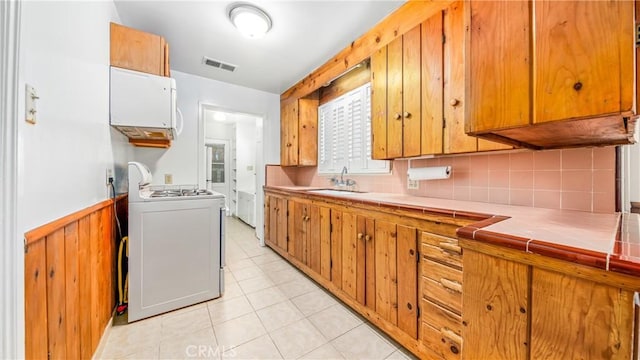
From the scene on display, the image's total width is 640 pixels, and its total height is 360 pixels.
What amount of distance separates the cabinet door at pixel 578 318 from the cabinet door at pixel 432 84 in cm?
108

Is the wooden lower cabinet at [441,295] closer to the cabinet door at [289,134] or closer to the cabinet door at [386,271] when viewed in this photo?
the cabinet door at [386,271]

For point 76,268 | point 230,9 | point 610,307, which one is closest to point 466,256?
point 610,307

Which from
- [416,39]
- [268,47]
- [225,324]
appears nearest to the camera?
[416,39]

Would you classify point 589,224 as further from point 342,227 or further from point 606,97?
point 342,227

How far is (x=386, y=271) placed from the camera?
156 centimetres

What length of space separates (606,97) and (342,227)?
1595 millimetres

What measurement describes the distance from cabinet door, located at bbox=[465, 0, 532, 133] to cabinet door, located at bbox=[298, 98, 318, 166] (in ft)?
8.16

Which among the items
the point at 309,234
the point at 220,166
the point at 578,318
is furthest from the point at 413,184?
the point at 220,166

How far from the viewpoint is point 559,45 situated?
66 cm

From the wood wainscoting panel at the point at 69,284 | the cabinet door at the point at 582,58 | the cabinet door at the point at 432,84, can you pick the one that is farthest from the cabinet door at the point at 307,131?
the cabinet door at the point at 582,58

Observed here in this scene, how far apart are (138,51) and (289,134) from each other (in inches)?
75.1

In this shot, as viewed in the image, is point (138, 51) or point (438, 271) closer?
point (438, 271)

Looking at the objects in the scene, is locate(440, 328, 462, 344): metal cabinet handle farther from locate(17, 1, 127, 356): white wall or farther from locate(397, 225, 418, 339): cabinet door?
locate(17, 1, 127, 356): white wall

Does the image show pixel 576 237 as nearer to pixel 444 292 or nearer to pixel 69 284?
pixel 444 292
